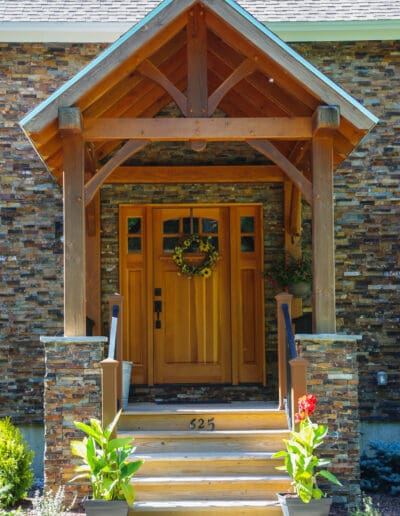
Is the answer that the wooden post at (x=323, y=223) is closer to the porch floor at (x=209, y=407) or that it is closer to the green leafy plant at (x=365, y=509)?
the porch floor at (x=209, y=407)

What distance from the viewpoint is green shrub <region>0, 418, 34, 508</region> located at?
26.1 ft

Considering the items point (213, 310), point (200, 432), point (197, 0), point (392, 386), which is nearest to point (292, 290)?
point (213, 310)

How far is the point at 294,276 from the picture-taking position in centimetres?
1021

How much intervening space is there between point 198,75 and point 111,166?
1.23 metres

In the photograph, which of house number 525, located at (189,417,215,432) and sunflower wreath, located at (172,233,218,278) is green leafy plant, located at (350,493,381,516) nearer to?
house number 525, located at (189,417,215,432)

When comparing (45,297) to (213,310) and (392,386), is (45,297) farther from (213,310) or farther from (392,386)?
(392,386)

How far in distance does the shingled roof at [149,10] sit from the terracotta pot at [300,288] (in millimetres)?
3346

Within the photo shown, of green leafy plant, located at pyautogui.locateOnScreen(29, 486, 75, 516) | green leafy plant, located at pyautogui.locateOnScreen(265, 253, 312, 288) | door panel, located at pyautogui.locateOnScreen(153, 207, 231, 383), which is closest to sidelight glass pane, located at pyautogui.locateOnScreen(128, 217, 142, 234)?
door panel, located at pyautogui.locateOnScreen(153, 207, 231, 383)

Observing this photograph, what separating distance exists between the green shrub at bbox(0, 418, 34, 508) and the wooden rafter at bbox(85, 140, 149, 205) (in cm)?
247

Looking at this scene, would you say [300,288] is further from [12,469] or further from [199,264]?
[12,469]

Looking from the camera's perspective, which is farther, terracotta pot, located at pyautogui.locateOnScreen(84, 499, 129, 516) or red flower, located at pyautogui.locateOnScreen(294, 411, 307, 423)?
red flower, located at pyautogui.locateOnScreen(294, 411, 307, 423)

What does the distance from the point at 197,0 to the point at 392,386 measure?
5.40m

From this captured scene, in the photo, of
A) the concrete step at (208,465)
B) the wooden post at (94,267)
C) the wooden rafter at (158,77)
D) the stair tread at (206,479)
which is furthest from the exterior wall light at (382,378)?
→ the wooden rafter at (158,77)

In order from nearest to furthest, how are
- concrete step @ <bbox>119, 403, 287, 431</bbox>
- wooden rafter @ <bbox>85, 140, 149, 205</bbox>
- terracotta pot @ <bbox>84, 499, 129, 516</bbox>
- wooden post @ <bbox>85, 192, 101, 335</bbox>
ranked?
terracotta pot @ <bbox>84, 499, 129, 516</bbox> < wooden rafter @ <bbox>85, 140, 149, 205</bbox> < concrete step @ <bbox>119, 403, 287, 431</bbox> < wooden post @ <bbox>85, 192, 101, 335</bbox>
